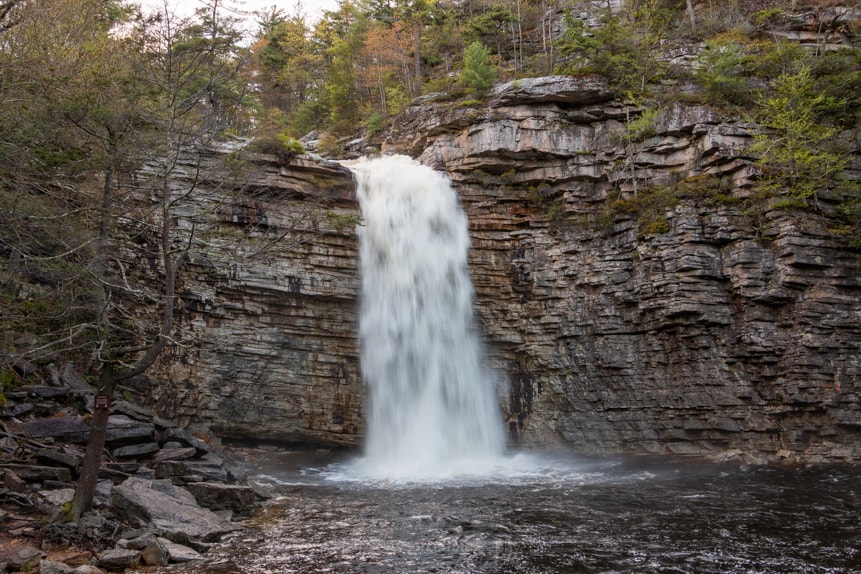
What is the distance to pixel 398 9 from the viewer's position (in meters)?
31.1

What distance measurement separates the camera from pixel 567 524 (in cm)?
978

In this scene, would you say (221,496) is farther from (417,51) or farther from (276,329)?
(417,51)

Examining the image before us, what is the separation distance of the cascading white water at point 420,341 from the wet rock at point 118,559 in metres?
10.8

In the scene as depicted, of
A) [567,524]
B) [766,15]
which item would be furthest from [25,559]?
[766,15]

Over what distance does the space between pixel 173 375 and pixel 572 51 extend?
60.4ft

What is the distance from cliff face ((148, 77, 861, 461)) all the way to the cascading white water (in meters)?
0.58

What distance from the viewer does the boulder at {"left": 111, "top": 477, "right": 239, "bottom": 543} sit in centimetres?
838

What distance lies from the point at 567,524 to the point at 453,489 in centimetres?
372

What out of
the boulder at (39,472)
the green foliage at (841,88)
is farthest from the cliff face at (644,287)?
the boulder at (39,472)

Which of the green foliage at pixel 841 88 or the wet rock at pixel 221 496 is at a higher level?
the green foliage at pixel 841 88

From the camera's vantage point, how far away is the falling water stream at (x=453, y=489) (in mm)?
8078

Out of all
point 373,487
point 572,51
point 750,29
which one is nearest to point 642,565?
point 373,487

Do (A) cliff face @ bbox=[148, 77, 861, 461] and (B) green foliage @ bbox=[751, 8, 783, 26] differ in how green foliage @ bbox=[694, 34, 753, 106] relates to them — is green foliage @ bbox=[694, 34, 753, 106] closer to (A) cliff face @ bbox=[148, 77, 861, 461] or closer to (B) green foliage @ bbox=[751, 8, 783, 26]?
(A) cliff face @ bbox=[148, 77, 861, 461]

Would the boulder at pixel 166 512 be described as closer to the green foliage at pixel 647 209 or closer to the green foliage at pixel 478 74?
the green foliage at pixel 647 209
